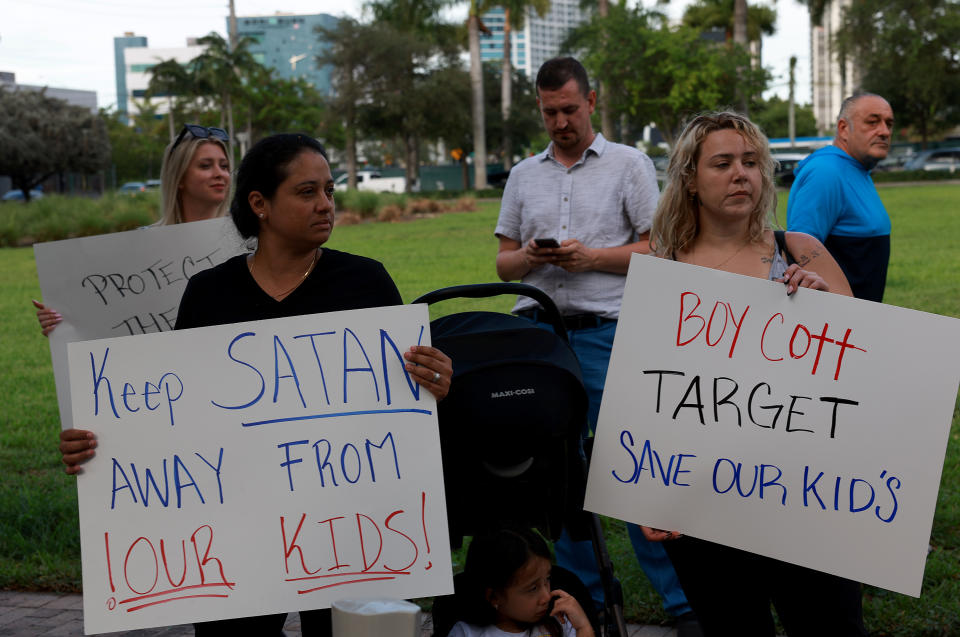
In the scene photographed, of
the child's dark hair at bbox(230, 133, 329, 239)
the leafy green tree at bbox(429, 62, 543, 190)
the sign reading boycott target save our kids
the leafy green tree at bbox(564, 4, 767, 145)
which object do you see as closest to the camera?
the sign reading boycott target save our kids

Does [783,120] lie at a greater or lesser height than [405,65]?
lesser

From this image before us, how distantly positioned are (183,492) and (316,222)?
0.80m

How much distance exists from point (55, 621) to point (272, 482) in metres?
2.29

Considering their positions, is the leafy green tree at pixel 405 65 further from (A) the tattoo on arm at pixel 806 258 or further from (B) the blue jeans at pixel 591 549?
(A) the tattoo on arm at pixel 806 258

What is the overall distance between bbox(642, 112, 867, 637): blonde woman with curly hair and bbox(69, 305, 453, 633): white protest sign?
669 millimetres

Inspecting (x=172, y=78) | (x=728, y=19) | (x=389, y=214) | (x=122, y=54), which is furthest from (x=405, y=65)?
(x=122, y=54)

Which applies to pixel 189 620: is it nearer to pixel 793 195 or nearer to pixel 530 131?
pixel 793 195

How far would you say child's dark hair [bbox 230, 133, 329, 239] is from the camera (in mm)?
2947

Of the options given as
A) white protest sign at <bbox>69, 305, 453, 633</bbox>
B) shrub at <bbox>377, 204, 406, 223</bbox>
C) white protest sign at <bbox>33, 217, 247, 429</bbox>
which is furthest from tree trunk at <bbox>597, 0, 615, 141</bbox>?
white protest sign at <bbox>69, 305, 453, 633</bbox>

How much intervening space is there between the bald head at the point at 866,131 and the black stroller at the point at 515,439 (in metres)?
2.60

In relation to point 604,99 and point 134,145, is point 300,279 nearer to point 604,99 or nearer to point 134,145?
point 604,99

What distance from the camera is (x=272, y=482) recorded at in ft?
8.54

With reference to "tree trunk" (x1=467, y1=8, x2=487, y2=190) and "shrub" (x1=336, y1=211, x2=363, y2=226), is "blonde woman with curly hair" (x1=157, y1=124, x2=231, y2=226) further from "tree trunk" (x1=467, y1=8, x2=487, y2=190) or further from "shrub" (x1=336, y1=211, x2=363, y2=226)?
"tree trunk" (x1=467, y1=8, x2=487, y2=190)

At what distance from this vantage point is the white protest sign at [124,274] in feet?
12.8
